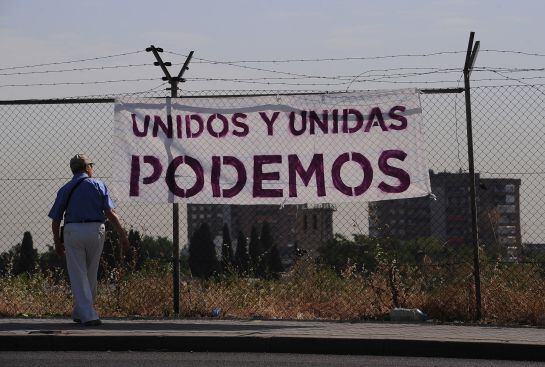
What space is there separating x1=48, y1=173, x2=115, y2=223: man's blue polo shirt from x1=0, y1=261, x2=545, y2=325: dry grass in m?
1.70

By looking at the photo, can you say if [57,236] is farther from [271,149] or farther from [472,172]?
[472,172]

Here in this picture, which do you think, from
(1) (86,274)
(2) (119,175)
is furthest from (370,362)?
(2) (119,175)

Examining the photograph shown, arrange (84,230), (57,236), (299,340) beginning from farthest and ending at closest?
(57,236)
(84,230)
(299,340)

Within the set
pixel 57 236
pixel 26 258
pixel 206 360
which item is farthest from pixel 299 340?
pixel 26 258

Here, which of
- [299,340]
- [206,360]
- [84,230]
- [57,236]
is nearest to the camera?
[206,360]

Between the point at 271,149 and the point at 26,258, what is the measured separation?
5.57 m

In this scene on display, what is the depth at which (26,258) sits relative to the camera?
15.8m

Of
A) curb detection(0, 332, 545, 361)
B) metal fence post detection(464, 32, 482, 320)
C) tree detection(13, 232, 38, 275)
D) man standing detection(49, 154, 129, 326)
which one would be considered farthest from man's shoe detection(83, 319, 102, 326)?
metal fence post detection(464, 32, 482, 320)

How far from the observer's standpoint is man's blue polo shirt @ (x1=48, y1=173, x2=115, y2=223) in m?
10.3

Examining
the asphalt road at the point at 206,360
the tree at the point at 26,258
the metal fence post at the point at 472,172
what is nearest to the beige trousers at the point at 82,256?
the asphalt road at the point at 206,360

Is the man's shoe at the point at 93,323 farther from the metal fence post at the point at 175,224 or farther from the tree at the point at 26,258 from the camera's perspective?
the tree at the point at 26,258

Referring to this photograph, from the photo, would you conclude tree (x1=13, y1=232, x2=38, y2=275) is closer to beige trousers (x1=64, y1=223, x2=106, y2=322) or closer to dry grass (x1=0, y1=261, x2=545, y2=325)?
dry grass (x1=0, y1=261, x2=545, y2=325)

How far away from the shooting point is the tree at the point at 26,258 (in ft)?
43.9

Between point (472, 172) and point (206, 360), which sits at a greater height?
point (472, 172)
